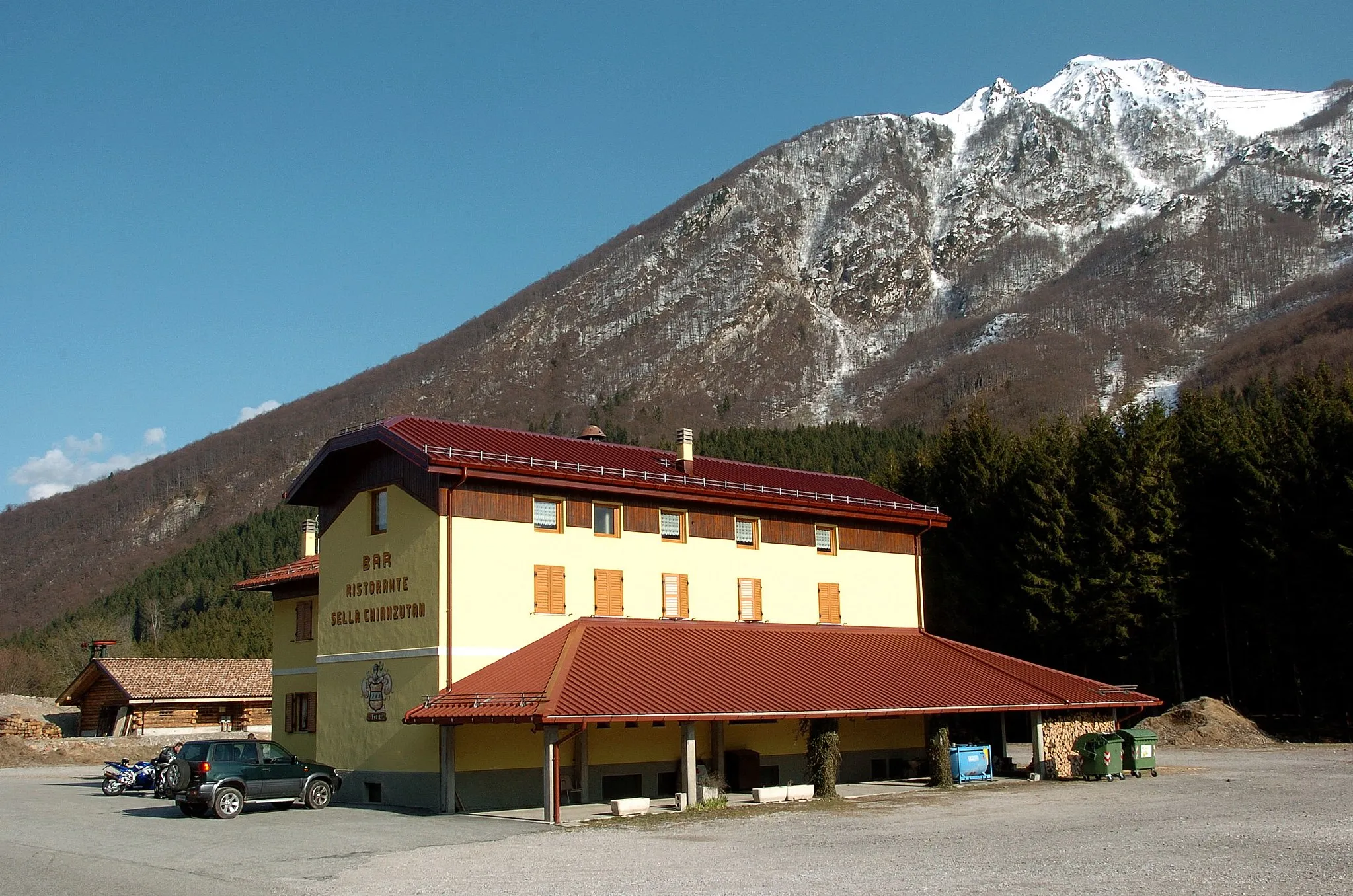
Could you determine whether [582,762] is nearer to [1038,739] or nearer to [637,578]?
[637,578]

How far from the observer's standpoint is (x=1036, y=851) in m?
19.1

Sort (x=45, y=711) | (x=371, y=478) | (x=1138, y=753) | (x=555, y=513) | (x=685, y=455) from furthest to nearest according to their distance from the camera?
1. (x=45, y=711)
2. (x=685, y=455)
3. (x=1138, y=753)
4. (x=371, y=478)
5. (x=555, y=513)

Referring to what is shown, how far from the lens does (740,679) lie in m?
30.1

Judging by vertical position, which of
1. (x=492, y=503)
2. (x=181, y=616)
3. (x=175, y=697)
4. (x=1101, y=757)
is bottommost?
(x=1101, y=757)

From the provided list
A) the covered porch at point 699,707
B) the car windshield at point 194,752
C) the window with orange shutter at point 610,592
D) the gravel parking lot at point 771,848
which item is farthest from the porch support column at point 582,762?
the car windshield at point 194,752

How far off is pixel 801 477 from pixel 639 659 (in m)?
13.8

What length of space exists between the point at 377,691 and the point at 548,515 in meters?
6.17

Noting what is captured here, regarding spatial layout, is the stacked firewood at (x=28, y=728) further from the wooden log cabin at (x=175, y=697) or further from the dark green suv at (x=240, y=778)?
the dark green suv at (x=240, y=778)

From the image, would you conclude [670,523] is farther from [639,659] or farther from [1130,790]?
[1130,790]

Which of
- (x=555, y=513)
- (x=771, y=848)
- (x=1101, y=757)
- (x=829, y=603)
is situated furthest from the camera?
(x=829, y=603)

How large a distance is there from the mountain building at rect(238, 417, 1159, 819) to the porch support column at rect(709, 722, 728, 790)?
67 millimetres

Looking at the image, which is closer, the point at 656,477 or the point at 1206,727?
the point at 656,477

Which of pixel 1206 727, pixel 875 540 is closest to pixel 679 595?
pixel 875 540

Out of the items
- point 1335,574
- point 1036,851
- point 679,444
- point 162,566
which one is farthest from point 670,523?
point 162,566
